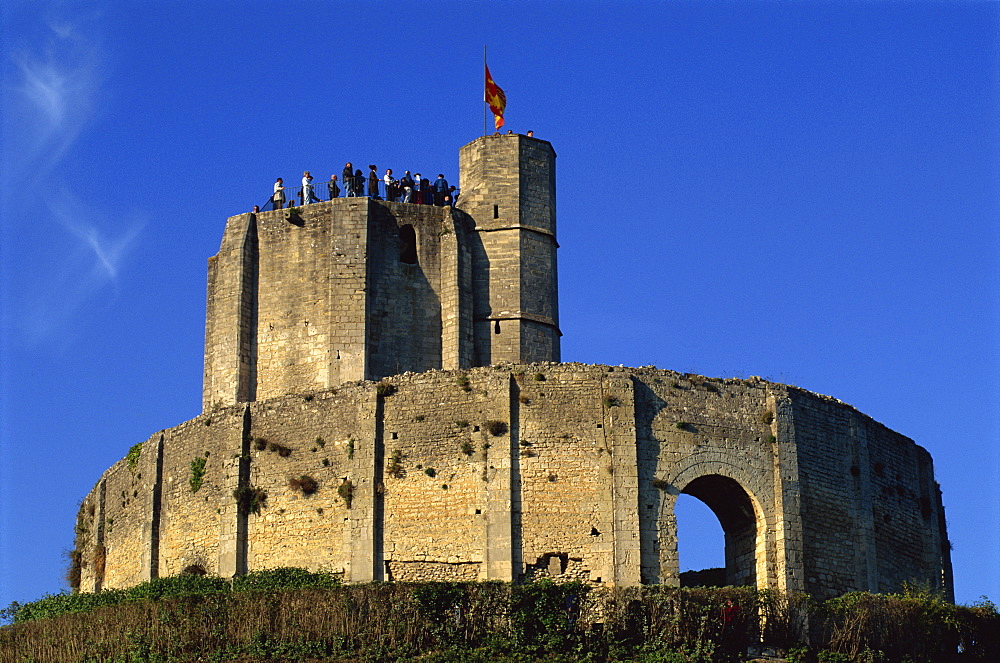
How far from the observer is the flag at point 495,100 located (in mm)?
53500

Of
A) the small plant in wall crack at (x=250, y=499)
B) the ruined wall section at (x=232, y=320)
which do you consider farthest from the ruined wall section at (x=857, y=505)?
the ruined wall section at (x=232, y=320)

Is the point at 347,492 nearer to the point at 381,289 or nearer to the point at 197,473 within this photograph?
the point at 197,473

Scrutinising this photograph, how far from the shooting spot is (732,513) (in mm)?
45781

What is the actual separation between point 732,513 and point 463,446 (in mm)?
6645

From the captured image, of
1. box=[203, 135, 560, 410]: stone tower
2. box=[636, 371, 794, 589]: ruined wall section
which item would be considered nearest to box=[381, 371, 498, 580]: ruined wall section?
box=[636, 371, 794, 589]: ruined wall section

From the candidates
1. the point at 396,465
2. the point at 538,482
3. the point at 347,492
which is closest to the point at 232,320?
the point at 347,492

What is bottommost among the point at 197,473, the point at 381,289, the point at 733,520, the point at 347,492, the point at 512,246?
the point at 733,520

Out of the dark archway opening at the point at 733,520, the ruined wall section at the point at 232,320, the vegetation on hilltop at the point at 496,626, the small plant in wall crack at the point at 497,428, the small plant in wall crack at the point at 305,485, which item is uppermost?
the ruined wall section at the point at 232,320

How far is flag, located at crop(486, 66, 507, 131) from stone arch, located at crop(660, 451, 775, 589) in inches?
512

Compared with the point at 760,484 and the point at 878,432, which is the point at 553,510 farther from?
the point at 878,432

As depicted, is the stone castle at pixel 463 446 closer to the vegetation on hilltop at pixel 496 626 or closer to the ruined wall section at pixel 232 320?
the ruined wall section at pixel 232 320

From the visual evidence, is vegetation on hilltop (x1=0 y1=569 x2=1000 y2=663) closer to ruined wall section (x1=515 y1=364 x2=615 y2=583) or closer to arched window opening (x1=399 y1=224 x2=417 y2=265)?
ruined wall section (x1=515 y1=364 x2=615 y2=583)

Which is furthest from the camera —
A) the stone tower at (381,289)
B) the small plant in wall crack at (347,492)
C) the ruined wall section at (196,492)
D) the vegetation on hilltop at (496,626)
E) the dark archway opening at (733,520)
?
the stone tower at (381,289)

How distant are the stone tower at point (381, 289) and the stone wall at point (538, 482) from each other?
3052 mm
